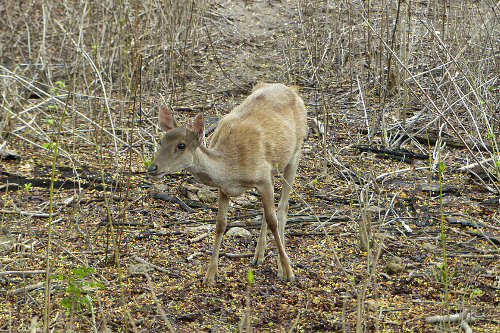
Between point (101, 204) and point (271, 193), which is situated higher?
point (271, 193)

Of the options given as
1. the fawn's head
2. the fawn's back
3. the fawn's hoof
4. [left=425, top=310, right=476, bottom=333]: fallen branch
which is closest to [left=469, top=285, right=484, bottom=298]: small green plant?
[left=425, top=310, right=476, bottom=333]: fallen branch

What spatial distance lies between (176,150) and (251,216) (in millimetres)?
2018

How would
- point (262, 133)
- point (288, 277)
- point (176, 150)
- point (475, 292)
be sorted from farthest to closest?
point (262, 133) < point (288, 277) < point (176, 150) < point (475, 292)

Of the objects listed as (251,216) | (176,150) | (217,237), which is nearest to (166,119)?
(176,150)

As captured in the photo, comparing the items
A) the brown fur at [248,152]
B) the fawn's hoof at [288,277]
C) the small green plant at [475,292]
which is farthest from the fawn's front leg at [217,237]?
the small green plant at [475,292]

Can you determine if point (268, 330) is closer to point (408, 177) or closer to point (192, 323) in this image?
point (192, 323)

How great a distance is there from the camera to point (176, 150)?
474 cm

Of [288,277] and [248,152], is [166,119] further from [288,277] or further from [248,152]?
[288,277]

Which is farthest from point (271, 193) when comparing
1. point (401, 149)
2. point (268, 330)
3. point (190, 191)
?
point (401, 149)

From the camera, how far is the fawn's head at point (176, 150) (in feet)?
15.3

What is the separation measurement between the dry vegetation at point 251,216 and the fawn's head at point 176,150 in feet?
0.81

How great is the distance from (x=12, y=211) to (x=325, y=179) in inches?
139

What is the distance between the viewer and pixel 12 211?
6.08 metres

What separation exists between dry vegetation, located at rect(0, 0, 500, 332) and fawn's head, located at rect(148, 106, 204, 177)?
247 mm
